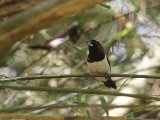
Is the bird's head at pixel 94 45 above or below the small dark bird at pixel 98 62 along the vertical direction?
above

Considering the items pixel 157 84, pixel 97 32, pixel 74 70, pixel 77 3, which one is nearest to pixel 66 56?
pixel 74 70

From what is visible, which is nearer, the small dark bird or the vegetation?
the vegetation

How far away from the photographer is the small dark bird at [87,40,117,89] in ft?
7.59

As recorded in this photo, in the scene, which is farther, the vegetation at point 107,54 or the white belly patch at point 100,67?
the white belly patch at point 100,67

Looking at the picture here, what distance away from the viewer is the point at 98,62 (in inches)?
92.4

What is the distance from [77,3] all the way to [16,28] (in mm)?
69

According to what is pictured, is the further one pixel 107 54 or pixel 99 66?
pixel 107 54

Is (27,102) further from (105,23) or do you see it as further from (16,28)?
(16,28)

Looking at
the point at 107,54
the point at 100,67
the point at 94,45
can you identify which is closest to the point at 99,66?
the point at 100,67

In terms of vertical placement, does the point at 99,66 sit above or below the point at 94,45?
below

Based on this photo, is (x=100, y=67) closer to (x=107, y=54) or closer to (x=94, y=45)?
(x=94, y=45)

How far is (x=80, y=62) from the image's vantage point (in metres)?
3.02

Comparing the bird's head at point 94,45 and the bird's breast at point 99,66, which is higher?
A: the bird's head at point 94,45

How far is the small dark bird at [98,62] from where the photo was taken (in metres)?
2.31
